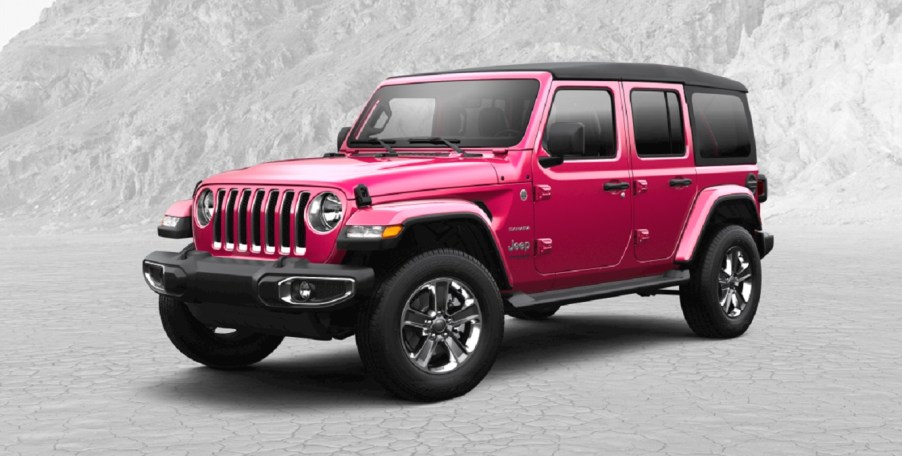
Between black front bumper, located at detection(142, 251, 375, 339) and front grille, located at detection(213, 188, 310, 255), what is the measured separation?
117 millimetres

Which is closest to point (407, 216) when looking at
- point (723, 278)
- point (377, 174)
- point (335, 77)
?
point (377, 174)

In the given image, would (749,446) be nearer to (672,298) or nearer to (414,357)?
(414,357)

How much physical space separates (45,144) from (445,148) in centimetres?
5949

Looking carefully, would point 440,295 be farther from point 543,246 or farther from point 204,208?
point 204,208

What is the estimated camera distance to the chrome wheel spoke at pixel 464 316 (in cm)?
748

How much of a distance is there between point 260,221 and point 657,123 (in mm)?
3351

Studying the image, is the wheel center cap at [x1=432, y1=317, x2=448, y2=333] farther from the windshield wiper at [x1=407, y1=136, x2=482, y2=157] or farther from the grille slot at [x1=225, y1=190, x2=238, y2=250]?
the grille slot at [x1=225, y1=190, x2=238, y2=250]

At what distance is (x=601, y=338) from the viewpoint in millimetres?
10148

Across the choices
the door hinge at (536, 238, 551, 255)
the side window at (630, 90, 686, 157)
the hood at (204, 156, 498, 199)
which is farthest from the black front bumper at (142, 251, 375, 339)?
the side window at (630, 90, 686, 157)

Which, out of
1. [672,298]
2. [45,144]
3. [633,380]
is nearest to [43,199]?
[45,144]

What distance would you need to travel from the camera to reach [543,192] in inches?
321

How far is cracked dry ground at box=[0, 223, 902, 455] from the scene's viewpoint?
6391 mm

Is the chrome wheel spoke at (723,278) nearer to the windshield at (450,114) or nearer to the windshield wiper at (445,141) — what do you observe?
the windshield at (450,114)

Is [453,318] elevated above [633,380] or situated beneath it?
elevated above
